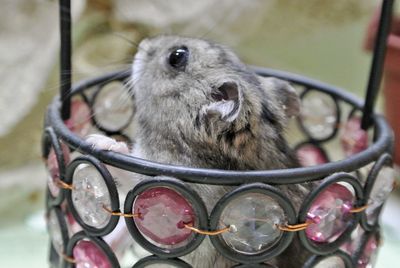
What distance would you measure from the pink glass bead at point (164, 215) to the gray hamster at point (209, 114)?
0.08 m

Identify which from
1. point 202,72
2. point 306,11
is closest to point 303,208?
point 202,72

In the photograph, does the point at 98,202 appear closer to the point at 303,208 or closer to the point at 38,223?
the point at 303,208

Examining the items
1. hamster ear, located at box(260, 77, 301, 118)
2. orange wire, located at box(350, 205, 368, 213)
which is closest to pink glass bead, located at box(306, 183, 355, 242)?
orange wire, located at box(350, 205, 368, 213)

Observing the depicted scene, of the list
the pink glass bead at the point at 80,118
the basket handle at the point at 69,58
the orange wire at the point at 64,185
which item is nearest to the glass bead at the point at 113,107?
the pink glass bead at the point at 80,118

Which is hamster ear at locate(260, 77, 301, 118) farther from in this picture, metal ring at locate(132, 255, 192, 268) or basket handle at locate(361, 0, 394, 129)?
metal ring at locate(132, 255, 192, 268)

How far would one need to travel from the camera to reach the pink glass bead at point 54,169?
72 centimetres

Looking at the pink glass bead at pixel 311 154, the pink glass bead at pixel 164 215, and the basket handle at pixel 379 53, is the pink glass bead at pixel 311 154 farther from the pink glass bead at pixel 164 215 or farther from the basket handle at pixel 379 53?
the pink glass bead at pixel 164 215

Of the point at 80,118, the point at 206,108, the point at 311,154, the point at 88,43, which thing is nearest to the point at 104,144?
the point at 206,108

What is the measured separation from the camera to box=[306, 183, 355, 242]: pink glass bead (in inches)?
25.6

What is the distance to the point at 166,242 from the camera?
63 centimetres

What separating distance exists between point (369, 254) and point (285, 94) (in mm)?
269

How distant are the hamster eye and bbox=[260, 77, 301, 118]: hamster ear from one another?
11 cm

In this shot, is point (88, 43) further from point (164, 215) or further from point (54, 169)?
point (164, 215)

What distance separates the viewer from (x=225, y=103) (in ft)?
2.42
